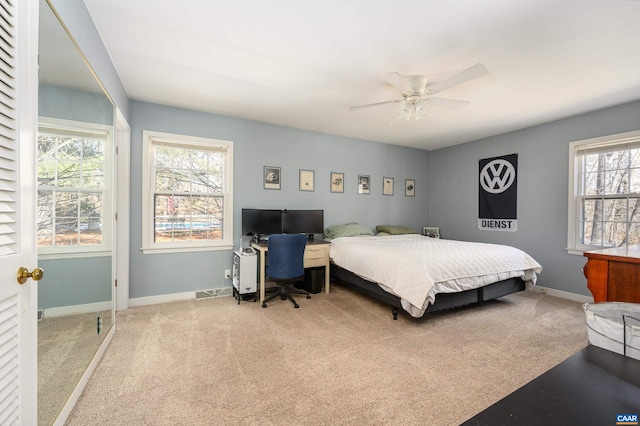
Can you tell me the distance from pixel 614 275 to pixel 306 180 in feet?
11.7

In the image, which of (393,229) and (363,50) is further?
(393,229)

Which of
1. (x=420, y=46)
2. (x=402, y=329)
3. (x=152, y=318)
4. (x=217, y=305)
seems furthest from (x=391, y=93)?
(x=152, y=318)

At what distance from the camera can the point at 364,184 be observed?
508 cm

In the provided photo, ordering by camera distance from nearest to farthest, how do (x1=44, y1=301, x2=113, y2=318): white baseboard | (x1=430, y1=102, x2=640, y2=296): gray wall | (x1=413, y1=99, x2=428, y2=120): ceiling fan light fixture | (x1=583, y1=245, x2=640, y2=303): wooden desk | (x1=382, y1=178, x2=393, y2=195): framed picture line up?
(x1=44, y1=301, x2=113, y2=318): white baseboard
(x1=583, y1=245, x2=640, y2=303): wooden desk
(x1=413, y1=99, x2=428, y2=120): ceiling fan light fixture
(x1=430, y1=102, x2=640, y2=296): gray wall
(x1=382, y1=178, x2=393, y2=195): framed picture

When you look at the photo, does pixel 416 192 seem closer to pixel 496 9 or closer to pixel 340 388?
pixel 496 9

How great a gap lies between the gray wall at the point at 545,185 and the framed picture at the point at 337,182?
237cm

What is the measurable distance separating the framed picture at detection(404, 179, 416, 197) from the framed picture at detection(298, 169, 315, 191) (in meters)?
2.13

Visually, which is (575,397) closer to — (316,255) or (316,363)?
(316,363)

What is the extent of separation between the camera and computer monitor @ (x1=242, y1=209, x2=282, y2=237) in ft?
12.6

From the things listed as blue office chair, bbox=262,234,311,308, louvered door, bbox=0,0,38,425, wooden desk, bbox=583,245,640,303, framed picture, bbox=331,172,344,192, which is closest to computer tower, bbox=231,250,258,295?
blue office chair, bbox=262,234,311,308

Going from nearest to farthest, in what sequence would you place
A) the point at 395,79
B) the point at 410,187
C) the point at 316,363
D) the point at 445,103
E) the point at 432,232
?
1. the point at 316,363
2. the point at 395,79
3. the point at 445,103
4. the point at 432,232
5. the point at 410,187

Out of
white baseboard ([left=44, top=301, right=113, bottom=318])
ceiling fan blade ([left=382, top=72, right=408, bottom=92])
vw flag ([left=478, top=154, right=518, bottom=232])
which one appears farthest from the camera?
vw flag ([left=478, top=154, right=518, bottom=232])

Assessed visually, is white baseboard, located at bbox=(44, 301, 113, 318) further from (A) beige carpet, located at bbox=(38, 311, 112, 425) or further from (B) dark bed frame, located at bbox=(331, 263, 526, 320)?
(B) dark bed frame, located at bbox=(331, 263, 526, 320)

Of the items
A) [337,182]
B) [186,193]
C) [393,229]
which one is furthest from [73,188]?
[393,229]
